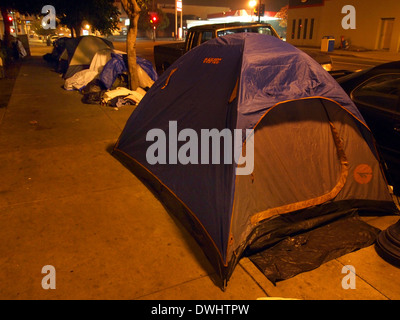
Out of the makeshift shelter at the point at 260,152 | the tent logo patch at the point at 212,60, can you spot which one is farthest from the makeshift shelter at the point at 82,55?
the makeshift shelter at the point at 260,152

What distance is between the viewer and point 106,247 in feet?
11.7

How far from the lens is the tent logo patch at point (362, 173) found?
13.5ft

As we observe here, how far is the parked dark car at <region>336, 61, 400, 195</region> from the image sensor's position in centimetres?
447

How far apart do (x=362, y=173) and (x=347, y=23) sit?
93.8 feet

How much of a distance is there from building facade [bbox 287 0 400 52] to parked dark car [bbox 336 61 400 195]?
949 inches

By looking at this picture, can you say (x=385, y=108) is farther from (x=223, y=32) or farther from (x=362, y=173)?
(x=223, y=32)

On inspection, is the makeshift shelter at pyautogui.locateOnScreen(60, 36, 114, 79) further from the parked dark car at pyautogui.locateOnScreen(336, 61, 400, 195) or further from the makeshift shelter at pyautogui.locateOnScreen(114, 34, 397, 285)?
the parked dark car at pyautogui.locateOnScreen(336, 61, 400, 195)

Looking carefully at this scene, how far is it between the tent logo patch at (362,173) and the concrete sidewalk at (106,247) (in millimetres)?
475

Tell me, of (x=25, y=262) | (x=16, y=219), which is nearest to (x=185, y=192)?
(x=25, y=262)

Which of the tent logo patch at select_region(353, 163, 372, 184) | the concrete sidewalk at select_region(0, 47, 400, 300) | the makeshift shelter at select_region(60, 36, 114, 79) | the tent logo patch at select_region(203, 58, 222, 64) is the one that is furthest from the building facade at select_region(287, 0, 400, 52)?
the concrete sidewalk at select_region(0, 47, 400, 300)

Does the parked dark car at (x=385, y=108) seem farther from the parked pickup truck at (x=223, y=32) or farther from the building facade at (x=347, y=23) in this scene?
the building facade at (x=347, y=23)

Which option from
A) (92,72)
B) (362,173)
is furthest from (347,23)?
(362,173)

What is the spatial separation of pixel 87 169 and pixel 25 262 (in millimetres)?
2334

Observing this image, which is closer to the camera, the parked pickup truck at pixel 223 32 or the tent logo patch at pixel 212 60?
the tent logo patch at pixel 212 60
